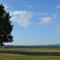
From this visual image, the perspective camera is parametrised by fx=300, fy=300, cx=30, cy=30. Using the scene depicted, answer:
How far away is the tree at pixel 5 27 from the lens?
2800 inches

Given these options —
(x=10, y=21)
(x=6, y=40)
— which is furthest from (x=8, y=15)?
(x=6, y=40)

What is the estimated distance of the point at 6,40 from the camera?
72188 millimetres

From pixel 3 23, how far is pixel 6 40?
4.23 meters

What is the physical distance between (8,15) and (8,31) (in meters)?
3.88

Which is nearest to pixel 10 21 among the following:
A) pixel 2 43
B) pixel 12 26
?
pixel 12 26

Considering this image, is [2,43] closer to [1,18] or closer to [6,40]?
[6,40]

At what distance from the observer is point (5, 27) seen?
71438 millimetres

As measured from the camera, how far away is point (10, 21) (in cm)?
7288

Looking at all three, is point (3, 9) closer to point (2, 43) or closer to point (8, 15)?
point (8, 15)

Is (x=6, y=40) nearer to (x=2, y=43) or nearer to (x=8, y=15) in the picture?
(x=2, y=43)

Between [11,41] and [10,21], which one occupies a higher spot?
[10,21]

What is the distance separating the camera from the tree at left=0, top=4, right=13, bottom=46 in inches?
2800

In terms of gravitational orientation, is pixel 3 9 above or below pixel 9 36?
above

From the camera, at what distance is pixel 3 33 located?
71.1m
